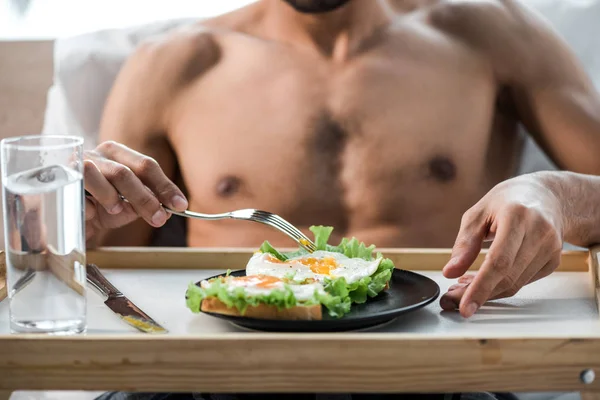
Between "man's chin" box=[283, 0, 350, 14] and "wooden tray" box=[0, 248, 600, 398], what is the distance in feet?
3.49

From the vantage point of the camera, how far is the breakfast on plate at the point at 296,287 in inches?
33.7

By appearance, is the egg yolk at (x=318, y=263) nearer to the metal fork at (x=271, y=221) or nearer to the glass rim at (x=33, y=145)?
the metal fork at (x=271, y=221)

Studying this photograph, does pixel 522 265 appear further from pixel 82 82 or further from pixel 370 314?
pixel 82 82

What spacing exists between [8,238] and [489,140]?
1.08 m

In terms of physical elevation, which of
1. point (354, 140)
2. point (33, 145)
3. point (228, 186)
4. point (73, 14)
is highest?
point (73, 14)

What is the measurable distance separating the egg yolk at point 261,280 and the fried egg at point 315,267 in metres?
0.03

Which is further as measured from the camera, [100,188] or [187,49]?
[187,49]

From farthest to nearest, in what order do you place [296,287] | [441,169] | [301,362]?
[441,169] < [296,287] < [301,362]

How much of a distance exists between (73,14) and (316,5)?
2.51ft

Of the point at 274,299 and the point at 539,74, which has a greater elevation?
the point at 539,74

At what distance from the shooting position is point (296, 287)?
91 centimetres

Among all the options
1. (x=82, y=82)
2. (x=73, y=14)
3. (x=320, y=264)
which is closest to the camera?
(x=320, y=264)

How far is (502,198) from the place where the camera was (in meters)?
1.02

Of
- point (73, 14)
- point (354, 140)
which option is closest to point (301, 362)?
point (354, 140)
